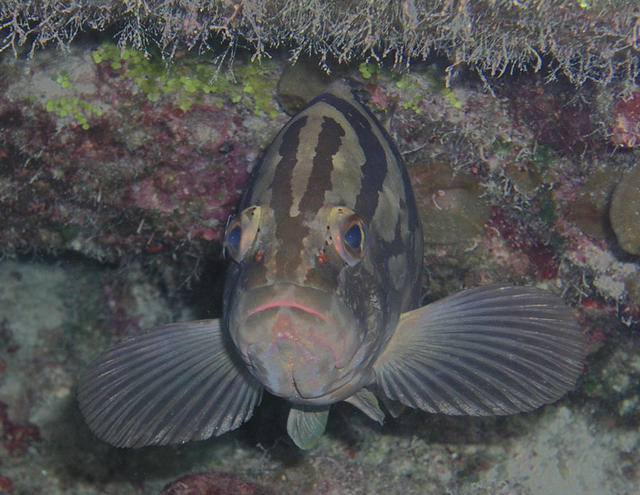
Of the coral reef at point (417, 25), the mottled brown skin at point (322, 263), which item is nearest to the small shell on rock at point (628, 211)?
the coral reef at point (417, 25)

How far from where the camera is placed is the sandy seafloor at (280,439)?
5062 millimetres

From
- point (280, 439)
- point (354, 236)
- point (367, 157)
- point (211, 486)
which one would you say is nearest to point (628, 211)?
point (367, 157)

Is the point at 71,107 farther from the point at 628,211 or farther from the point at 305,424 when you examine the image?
the point at 628,211

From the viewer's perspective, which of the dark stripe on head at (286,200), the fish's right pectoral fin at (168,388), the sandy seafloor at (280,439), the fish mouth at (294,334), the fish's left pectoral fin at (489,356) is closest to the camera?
the fish mouth at (294,334)

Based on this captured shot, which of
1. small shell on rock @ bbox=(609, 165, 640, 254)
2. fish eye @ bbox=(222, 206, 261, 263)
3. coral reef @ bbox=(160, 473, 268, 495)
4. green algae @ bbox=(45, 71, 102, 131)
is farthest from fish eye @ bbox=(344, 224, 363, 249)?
coral reef @ bbox=(160, 473, 268, 495)

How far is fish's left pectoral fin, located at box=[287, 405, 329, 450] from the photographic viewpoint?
11.1 ft

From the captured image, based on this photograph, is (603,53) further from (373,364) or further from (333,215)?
(373,364)

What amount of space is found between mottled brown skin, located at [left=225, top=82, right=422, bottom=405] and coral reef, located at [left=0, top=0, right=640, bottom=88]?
0.51 m

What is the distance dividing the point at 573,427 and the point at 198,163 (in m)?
4.74

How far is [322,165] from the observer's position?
289cm

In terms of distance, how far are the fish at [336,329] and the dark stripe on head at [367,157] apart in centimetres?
1

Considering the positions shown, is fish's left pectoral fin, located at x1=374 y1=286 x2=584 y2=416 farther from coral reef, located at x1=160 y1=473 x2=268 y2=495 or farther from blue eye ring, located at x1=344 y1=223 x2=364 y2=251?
coral reef, located at x1=160 y1=473 x2=268 y2=495

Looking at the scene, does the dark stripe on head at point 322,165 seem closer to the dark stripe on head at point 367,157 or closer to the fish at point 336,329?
the fish at point 336,329

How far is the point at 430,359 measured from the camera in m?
3.20
